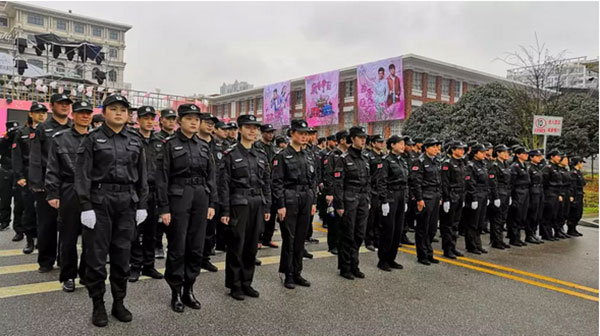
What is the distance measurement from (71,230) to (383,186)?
4149 mm

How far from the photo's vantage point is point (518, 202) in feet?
28.5

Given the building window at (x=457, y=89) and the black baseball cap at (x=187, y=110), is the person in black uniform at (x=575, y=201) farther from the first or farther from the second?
the building window at (x=457, y=89)

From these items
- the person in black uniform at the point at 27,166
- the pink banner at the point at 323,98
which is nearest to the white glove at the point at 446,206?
the person in black uniform at the point at 27,166

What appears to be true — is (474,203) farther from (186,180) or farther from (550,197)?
(186,180)

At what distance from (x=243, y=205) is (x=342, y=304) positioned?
1550mm

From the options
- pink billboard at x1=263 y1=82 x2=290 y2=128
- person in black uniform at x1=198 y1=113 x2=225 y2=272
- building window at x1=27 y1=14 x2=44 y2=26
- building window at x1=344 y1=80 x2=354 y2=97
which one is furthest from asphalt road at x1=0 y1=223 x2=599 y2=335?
building window at x1=27 y1=14 x2=44 y2=26

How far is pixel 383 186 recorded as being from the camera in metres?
6.39

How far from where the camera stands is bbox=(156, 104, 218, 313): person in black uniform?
439 centimetres

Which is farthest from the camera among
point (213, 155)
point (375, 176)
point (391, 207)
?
point (375, 176)

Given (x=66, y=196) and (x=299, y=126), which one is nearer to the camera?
(x=66, y=196)

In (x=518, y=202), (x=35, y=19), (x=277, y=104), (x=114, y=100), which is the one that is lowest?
(x=518, y=202)

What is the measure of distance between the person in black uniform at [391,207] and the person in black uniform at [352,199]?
466mm

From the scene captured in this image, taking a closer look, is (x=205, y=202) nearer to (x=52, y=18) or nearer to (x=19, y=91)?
(x=19, y=91)

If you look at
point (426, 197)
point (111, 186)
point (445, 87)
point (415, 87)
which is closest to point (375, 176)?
point (426, 197)
